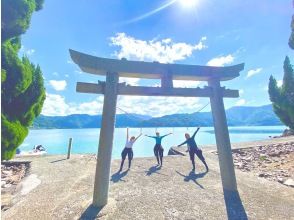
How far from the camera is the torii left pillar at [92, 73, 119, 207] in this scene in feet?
20.6

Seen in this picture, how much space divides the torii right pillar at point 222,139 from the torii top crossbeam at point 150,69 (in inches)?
17.2

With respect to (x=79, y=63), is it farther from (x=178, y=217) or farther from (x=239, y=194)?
(x=239, y=194)

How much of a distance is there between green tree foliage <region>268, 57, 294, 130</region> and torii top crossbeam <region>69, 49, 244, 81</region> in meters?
11.1

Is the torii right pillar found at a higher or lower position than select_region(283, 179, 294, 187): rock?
higher

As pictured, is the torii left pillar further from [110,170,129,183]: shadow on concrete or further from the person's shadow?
the person's shadow

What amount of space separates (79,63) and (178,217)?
497 centimetres

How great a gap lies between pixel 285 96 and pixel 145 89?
51.3ft

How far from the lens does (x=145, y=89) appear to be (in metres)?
7.09

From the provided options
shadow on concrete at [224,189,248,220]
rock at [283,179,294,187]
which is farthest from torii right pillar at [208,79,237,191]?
rock at [283,179,294,187]

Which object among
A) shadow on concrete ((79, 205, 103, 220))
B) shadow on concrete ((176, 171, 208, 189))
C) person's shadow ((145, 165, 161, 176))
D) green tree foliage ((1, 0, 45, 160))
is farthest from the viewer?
person's shadow ((145, 165, 161, 176))

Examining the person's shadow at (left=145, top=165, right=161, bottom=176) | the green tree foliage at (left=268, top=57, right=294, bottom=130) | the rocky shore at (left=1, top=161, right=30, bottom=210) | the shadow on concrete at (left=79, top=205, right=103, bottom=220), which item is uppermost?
the green tree foliage at (left=268, top=57, right=294, bottom=130)

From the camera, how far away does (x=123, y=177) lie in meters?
9.25

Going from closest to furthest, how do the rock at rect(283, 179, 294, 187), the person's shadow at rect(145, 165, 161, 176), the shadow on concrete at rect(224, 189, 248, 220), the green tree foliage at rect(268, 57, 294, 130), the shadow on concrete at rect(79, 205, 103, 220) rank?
the shadow on concrete at rect(79, 205, 103, 220) < the shadow on concrete at rect(224, 189, 248, 220) < the rock at rect(283, 179, 294, 187) < the person's shadow at rect(145, 165, 161, 176) < the green tree foliage at rect(268, 57, 294, 130)

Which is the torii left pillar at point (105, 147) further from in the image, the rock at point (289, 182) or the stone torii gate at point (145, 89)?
the rock at point (289, 182)
